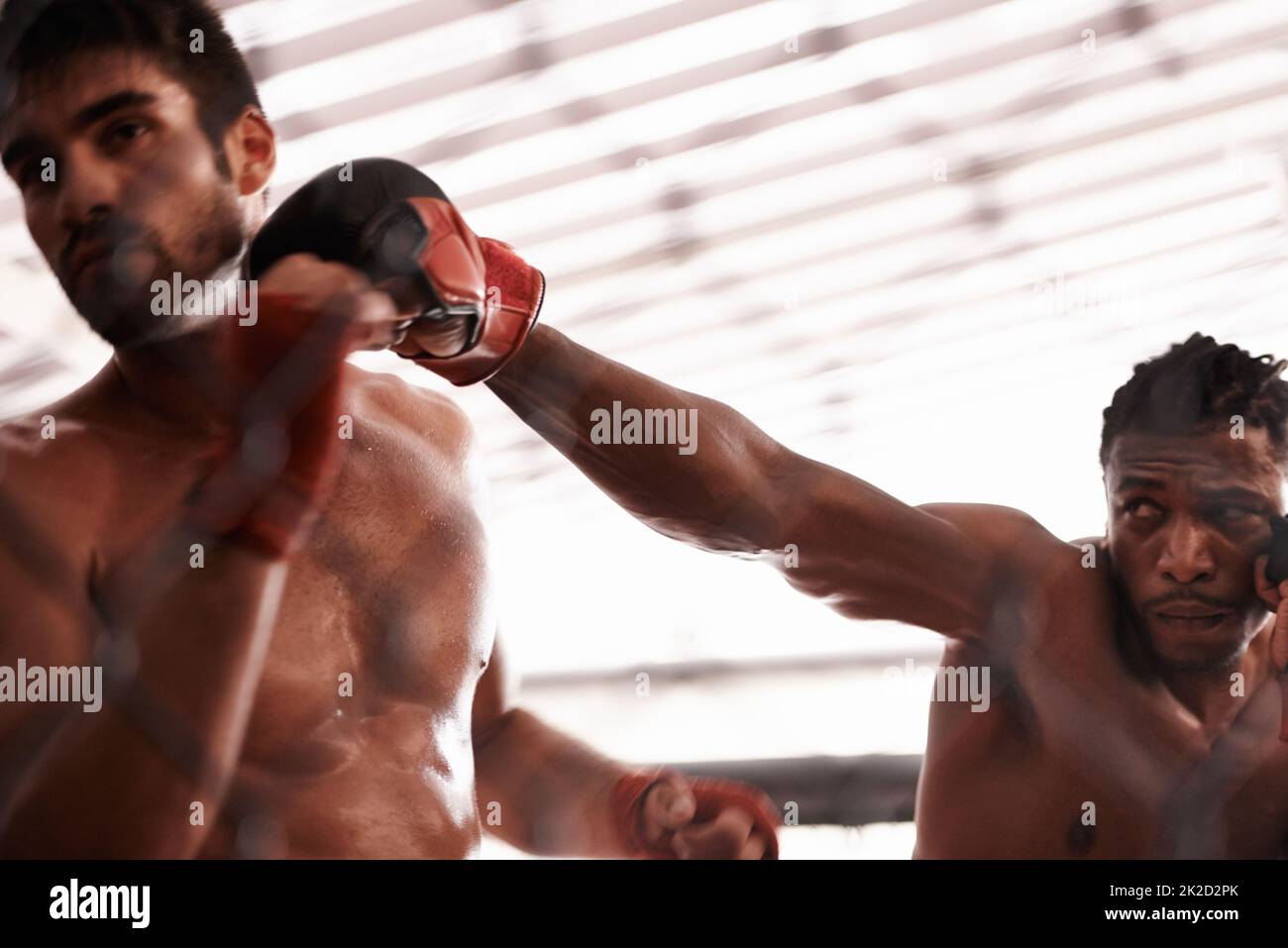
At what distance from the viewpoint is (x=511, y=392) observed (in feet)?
2.17

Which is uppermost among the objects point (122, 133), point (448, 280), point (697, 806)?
point (122, 133)

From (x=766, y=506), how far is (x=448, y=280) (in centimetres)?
27

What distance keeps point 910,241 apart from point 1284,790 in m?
0.72

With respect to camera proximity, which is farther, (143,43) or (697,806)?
(697,806)

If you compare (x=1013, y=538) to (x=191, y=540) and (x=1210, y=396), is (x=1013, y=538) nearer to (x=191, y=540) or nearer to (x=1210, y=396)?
(x=1210, y=396)

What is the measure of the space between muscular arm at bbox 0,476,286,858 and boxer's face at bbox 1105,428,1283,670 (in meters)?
0.54

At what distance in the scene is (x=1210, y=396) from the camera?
0.80 meters

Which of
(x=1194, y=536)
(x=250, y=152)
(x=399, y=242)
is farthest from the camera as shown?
(x=1194, y=536)

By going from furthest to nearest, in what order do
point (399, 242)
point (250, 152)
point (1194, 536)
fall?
point (1194, 536) < point (250, 152) < point (399, 242)

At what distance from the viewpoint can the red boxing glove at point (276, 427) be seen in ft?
1.56

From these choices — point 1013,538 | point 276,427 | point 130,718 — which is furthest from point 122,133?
point 1013,538

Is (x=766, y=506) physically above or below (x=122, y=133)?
below

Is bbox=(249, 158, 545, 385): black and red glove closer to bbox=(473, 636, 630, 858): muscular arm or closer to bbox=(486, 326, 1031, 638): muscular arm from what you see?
bbox=(486, 326, 1031, 638): muscular arm
